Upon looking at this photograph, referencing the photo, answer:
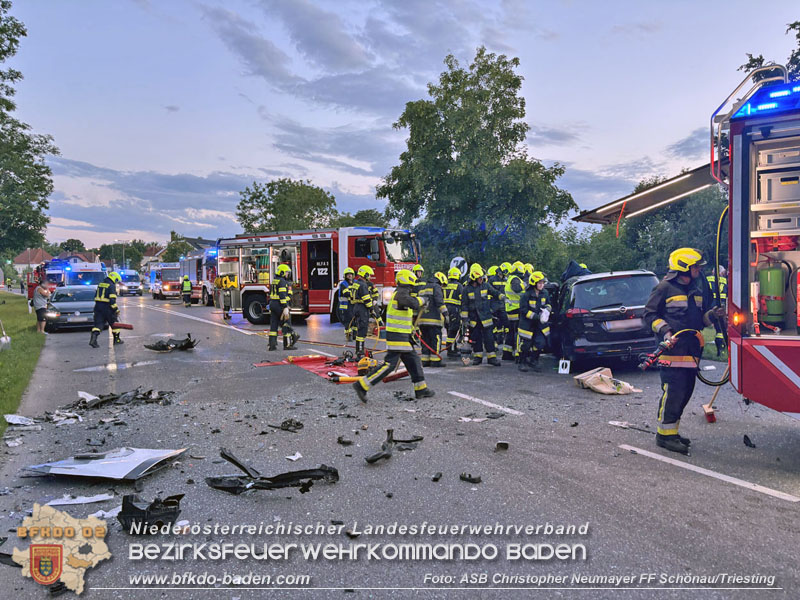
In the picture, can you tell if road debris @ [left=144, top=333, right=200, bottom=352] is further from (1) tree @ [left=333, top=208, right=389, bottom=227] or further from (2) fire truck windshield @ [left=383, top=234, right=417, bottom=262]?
(1) tree @ [left=333, top=208, right=389, bottom=227]

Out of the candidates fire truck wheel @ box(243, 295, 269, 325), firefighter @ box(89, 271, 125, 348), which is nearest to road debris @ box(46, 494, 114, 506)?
firefighter @ box(89, 271, 125, 348)

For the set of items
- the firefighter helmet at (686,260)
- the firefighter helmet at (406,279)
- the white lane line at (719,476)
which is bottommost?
the white lane line at (719,476)

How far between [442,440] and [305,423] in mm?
1657

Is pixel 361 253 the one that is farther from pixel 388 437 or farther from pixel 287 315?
pixel 388 437

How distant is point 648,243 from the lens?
31328 mm

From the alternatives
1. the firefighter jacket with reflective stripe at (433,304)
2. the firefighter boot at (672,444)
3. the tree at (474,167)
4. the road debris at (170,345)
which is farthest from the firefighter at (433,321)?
the tree at (474,167)

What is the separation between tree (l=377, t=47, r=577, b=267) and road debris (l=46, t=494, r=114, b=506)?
23965 mm

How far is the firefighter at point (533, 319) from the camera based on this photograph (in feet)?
29.8

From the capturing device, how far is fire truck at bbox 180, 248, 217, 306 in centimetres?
2958

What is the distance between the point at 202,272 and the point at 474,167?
1771 centimetres

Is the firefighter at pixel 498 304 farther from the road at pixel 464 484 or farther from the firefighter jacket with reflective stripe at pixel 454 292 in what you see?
the road at pixel 464 484

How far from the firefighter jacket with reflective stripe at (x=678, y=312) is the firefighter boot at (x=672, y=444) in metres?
0.67

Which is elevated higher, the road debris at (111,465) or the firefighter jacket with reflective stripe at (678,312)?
the firefighter jacket with reflective stripe at (678,312)

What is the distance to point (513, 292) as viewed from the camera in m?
9.63
